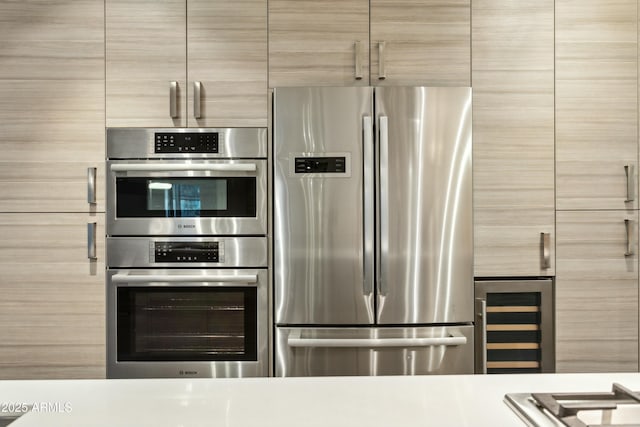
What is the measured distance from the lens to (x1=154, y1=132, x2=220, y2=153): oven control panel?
2.36 meters

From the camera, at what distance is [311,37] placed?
2.36 meters

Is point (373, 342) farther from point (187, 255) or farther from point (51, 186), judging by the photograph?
point (51, 186)

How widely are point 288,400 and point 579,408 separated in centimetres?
54

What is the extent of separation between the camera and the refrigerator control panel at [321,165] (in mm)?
2299

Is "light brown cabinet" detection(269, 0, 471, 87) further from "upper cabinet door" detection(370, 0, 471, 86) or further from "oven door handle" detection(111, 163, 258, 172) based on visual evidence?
"oven door handle" detection(111, 163, 258, 172)

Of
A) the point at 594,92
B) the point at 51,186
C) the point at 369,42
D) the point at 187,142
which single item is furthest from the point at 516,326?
the point at 51,186

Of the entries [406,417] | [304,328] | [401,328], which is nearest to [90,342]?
[304,328]

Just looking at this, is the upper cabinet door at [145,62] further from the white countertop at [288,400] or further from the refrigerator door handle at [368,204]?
the white countertop at [288,400]

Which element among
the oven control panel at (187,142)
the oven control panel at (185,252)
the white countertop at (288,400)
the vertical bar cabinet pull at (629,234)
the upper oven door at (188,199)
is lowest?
the white countertop at (288,400)

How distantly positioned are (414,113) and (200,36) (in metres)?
1.04

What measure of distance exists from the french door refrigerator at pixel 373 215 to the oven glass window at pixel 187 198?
0.61ft

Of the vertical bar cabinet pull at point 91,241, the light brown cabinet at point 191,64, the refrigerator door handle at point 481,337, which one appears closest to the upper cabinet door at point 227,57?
the light brown cabinet at point 191,64

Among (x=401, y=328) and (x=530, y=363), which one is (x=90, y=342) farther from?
(x=530, y=363)

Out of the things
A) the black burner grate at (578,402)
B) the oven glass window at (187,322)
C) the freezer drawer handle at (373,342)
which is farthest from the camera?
the oven glass window at (187,322)
